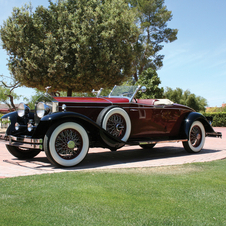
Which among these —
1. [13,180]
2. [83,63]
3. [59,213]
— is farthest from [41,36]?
[59,213]

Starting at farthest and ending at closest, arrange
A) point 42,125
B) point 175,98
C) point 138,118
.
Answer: point 175,98 → point 138,118 → point 42,125

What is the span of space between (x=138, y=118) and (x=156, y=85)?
35.8 feet

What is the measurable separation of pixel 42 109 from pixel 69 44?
44.4 feet

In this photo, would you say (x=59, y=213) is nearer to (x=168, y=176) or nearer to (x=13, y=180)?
(x=13, y=180)

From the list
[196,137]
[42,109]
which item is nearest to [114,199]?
[42,109]

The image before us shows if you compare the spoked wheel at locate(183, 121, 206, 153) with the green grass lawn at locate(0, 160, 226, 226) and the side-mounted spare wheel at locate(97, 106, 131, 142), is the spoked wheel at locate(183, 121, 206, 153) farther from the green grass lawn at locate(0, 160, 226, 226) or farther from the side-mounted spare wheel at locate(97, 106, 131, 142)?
the green grass lawn at locate(0, 160, 226, 226)

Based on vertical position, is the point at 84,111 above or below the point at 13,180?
above

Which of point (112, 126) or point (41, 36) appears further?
point (41, 36)

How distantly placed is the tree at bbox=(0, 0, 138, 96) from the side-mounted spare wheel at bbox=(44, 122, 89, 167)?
42.6 feet

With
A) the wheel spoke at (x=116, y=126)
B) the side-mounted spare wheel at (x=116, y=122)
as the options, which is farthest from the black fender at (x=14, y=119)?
the wheel spoke at (x=116, y=126)

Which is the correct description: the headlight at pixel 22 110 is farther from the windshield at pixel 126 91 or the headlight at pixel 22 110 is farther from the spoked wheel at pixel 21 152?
the windshield at pixel 126 91

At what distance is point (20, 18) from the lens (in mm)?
17750

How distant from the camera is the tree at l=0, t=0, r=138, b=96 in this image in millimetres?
17562

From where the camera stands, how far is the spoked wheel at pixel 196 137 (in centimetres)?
723
